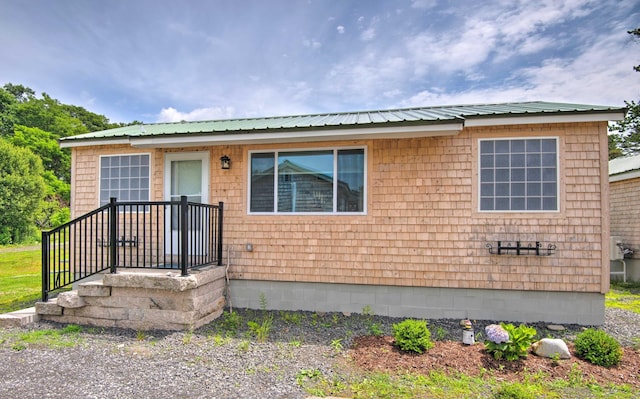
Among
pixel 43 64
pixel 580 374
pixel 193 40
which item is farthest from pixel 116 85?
pixel 580 374

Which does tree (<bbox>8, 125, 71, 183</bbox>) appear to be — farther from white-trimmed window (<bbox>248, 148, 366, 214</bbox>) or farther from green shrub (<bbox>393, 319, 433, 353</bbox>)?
green shrub (<bbox>393, 319, 433, 353</bbox>)

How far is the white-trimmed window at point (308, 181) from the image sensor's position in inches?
214

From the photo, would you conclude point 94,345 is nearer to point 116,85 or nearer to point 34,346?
point 34,346

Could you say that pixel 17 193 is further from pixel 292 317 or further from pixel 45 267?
pixel 292 317

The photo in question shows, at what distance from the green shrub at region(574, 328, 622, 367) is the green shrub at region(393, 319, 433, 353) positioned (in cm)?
161

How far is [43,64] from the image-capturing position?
1634cm

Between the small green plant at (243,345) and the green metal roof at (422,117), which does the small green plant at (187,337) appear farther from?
the green metal roof at (422,117)

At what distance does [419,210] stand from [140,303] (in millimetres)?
4402

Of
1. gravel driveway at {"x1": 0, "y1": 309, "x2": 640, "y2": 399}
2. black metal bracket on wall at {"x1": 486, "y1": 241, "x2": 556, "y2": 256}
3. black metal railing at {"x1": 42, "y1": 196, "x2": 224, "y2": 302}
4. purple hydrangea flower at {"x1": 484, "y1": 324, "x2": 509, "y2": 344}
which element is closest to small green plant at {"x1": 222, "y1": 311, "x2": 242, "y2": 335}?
gravel driveway at {"x1": 0, "y1": 309, "x2": 640, "y2": 399}

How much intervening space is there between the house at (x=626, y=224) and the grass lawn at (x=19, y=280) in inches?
545

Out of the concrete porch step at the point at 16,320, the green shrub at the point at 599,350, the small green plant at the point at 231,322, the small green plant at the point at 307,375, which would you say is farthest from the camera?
the concrete porch step at the point at 16,320

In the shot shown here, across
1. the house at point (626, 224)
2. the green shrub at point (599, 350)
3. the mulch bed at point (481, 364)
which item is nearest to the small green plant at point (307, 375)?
the mulch bed at point (481, 364)

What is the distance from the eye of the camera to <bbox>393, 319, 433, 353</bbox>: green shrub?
12.2ft

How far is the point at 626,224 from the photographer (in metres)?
9.10
